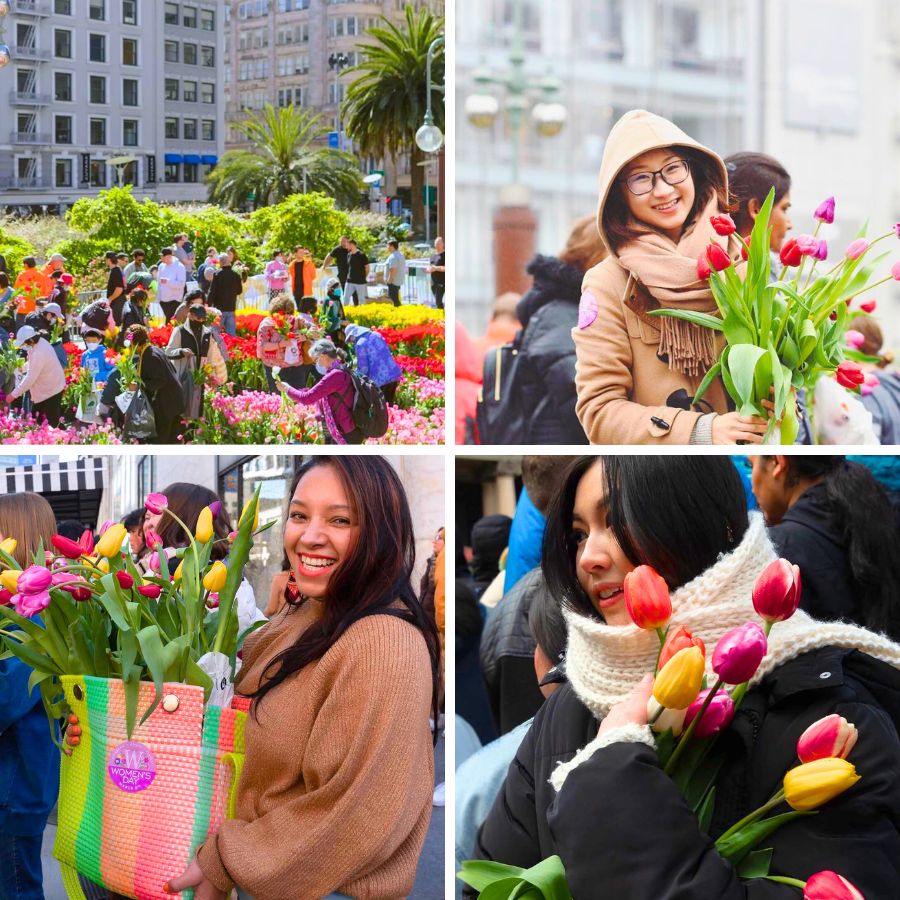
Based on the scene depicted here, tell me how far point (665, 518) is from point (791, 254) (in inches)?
20.6

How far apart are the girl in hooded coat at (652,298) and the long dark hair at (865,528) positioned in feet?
0.39

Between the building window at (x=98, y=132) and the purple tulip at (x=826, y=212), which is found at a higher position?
the building window at (x=98, y=132)

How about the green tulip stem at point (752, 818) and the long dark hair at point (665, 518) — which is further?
the long dark hair at point (665, 518)

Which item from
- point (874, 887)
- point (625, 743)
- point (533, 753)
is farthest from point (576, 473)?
point (874, 887)

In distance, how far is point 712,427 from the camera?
75.6 inches

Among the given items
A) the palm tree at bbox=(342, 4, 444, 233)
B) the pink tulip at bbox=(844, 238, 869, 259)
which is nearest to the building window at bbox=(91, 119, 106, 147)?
the palm tree at bbox=(342, 4, 444, 233)

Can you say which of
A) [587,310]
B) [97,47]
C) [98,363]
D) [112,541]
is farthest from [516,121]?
[112,541]

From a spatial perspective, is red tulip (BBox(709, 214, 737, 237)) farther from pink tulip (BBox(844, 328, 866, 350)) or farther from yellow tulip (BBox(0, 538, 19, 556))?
yellow tulip (BBox(0, 538, 19, 556))

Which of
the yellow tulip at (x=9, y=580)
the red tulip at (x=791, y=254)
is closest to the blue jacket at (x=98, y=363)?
the yellow tulip at (x=9, y=580)

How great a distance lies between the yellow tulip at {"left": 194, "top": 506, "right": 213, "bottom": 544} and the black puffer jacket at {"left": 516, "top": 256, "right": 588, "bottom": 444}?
0.53m

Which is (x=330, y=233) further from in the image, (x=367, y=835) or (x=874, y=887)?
(x=874, y=887)

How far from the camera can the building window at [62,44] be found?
201 centimetres

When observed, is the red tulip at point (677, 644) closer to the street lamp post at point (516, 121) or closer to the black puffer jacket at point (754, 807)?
the black puffer jacket at point (754, 807)

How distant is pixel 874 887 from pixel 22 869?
4.09 feet
